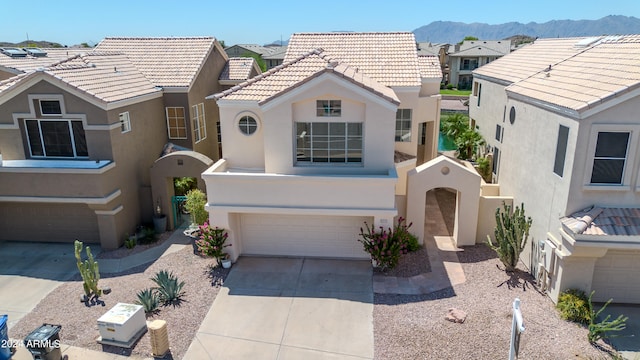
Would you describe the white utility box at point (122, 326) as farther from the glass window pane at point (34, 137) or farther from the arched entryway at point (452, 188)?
the arched entryway at point (452, 188)

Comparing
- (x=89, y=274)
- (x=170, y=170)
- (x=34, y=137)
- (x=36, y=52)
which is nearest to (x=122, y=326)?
(x=89, y=274)

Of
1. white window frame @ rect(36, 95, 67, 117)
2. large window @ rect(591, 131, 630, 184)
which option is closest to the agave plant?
white window frame @ rect(36, 95, 67, 117)

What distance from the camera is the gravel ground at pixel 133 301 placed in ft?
41.7

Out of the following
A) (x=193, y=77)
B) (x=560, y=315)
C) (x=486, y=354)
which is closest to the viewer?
(x=486, y=354)

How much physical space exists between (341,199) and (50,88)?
1271 centimetres

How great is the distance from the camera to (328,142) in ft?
55.2

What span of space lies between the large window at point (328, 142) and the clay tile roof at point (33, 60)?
1416 cm

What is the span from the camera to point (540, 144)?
15.6 metres

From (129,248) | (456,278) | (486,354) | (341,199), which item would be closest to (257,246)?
(341,199)

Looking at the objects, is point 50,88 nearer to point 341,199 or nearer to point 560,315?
point 341,199

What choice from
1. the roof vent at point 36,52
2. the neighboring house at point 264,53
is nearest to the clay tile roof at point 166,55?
the roof vent at point 36,52

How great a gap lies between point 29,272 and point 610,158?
68.6 ft

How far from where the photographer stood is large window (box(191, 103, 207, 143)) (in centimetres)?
2361

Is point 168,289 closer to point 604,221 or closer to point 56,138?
point 56,138
